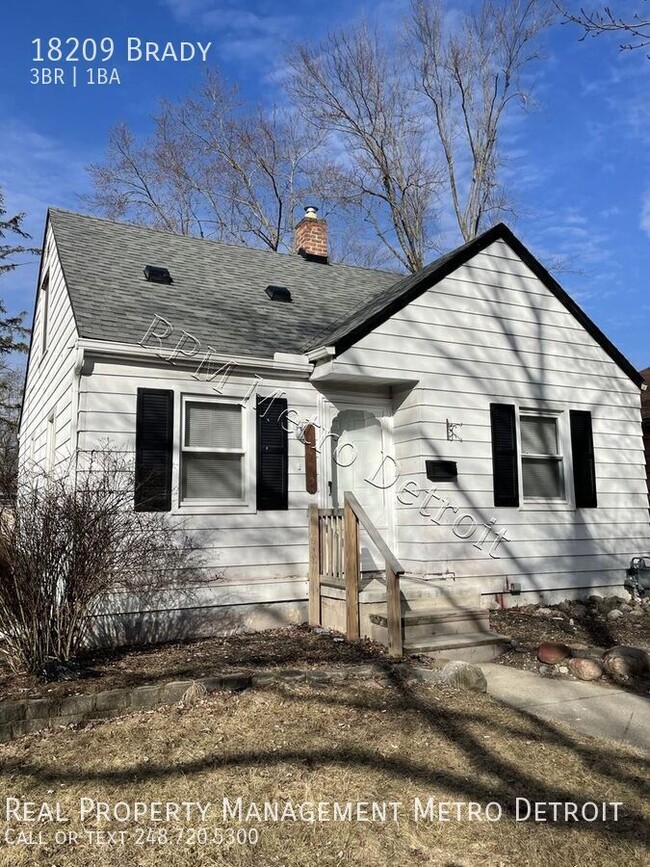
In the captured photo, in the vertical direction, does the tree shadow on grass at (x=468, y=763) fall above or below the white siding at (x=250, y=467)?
below

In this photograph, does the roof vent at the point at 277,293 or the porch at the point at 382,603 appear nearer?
the porch at the point at 382,603

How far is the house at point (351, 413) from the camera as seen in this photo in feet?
21.5

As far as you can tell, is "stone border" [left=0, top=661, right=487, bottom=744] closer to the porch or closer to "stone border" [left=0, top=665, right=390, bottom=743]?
"stone border" [left=0, top=665, right=390, bottom=743]

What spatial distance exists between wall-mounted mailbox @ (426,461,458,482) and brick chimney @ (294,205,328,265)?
5083 mm

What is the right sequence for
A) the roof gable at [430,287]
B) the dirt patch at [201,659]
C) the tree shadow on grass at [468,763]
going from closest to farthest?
1. the tree shadow on grass at [468,763]
2. the dirt patch at [201,659]
3. the roof gable at [430,287]

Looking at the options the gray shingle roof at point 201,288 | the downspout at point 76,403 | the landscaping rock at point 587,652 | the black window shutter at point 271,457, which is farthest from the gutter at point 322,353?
the landscaping rock at point 587,652

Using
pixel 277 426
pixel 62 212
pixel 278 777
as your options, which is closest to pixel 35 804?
pixel 278 777

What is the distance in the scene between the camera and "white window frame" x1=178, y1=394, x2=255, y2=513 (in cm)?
655

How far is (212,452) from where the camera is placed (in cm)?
676

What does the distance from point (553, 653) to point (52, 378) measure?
6.89m

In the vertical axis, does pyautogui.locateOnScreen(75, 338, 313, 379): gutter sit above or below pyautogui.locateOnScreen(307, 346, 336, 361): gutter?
below

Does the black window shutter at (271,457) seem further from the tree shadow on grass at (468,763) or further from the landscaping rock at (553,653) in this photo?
the tree shadow on grass at (468,763)

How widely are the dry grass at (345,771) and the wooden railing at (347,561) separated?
1.00m

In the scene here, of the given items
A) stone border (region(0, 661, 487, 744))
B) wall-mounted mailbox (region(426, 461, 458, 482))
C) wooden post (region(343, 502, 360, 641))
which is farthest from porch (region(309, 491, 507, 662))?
wall-mounted mailbox (region(426, 461, 458, 482))
